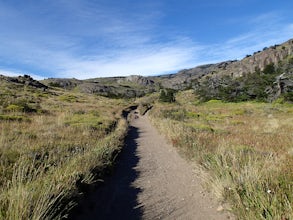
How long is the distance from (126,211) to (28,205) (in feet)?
6.59

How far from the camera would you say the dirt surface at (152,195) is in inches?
187

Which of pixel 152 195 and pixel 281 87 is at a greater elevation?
pixel 281 87

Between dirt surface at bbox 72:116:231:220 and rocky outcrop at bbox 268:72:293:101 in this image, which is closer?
dirt surface at bbox 72:116:231:220

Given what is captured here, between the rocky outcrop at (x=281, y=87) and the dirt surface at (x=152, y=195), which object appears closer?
the dirt surface at (x=152, y=195)

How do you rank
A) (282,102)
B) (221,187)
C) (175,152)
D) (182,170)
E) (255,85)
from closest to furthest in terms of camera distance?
(221,187)
(182,170)
(175,152)
(282,102)
(255,85)

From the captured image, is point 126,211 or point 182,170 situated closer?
point 126,211

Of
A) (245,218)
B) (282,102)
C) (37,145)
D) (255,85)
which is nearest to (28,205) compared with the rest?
(245,218)

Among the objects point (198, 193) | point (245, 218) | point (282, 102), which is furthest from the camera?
point (282, 102)

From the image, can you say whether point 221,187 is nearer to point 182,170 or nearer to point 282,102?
point 182,170

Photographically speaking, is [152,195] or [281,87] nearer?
[152,195]

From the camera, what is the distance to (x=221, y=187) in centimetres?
509

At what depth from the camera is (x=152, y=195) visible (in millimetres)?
5750

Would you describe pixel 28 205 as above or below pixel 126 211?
above

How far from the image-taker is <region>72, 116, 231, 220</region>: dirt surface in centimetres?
476
